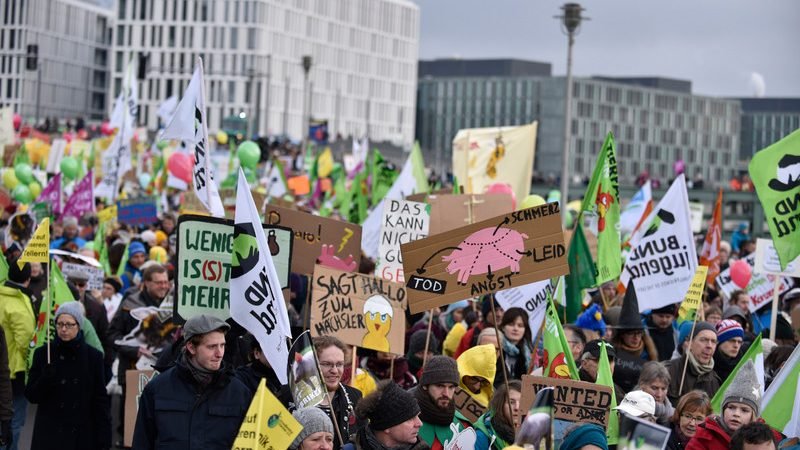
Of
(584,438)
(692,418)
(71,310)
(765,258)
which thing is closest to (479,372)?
(692,418)

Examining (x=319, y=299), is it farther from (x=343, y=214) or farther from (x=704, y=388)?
(x=343, y=214)

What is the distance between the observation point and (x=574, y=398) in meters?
6.89

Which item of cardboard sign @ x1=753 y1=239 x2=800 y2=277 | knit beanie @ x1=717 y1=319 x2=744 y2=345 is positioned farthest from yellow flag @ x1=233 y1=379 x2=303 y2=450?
cardboard sign @ x1=753 y1=239 x2=800 y2=277

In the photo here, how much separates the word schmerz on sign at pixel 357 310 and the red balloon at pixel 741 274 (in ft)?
19.0

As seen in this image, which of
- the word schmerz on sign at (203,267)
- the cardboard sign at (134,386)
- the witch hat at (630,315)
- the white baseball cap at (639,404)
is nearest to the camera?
the white baseball cap at (639,404)

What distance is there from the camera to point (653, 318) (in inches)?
404

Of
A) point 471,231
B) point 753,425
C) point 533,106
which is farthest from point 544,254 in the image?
point 533,106

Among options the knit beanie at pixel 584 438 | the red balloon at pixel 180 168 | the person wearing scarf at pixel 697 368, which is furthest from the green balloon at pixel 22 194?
the knit beanie at pixel 584 438

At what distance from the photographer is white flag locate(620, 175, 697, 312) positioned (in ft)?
34.0

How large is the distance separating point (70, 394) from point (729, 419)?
373 cm

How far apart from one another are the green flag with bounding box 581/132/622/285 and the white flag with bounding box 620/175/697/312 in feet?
1.01

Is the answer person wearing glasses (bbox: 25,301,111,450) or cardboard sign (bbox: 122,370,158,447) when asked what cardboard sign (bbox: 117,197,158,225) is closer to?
cardboard sign (bbox: 122,370,158,447)

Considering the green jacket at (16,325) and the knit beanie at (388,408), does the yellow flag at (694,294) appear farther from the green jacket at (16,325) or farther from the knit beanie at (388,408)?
the knit beanie at (388,408)

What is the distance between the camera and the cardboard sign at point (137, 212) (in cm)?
1898
